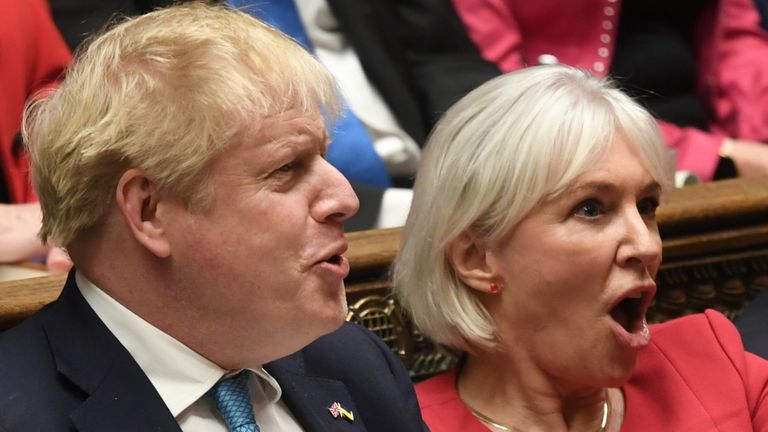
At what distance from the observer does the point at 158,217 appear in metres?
1.22

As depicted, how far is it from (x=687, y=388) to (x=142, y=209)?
0.84m

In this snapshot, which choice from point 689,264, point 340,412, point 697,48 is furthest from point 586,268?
point 697,48

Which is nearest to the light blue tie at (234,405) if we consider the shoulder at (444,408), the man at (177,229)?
the man at (177,229)

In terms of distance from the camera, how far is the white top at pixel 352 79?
2.23 metres

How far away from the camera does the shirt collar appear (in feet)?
4.06

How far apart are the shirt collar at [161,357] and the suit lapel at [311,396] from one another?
13 centimetres

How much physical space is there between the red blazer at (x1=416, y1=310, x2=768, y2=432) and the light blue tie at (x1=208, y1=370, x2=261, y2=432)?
436 mm

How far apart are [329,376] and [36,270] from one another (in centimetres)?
58

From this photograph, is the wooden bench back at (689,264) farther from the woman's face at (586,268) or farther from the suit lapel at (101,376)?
the suit lapel at (101,376)

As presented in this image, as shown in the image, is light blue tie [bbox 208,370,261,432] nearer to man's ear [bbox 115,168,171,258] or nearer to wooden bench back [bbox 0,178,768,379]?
man's ear [bbox 115,168,171,258]

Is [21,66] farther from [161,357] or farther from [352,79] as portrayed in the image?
[161,357]

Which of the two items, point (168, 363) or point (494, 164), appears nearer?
point (168, 363)

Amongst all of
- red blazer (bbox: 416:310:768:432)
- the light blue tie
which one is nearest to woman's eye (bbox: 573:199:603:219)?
red blazer (bbox: 416:310:768:432)

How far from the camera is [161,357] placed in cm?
124
